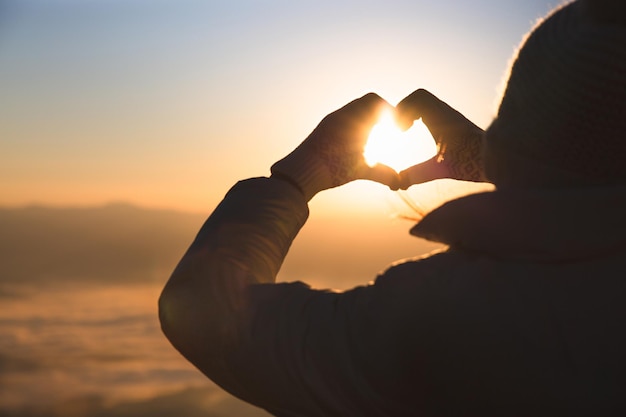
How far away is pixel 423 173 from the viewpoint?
266 centimetres

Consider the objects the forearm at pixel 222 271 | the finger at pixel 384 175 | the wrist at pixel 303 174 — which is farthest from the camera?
the finger at pixel 384 175

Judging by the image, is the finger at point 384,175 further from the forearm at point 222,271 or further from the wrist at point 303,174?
the forearm at point 222,271

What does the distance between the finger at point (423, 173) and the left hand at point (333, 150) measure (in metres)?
0.25

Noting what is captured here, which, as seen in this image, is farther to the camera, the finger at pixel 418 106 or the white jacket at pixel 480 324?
the finger at pixel 418 106

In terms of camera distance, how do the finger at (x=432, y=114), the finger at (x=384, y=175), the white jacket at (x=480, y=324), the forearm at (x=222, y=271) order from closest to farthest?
1. the white jacket at (x=480, y=324)
2. the forearm at (x=222, y=271)
3. the finger at (x=384, y=175)
4. the finger at (x=432, y=114)

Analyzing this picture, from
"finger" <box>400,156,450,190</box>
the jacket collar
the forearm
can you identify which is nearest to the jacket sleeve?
the forearm

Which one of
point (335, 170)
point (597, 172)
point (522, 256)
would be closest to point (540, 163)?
point (597, 172)

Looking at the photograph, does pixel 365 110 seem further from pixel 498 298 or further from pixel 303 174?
pixel 498 298

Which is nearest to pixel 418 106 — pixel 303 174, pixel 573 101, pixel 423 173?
pixel 423 173

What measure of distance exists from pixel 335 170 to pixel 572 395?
39.3 inches

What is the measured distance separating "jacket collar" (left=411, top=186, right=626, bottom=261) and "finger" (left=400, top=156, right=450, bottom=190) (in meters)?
0.83

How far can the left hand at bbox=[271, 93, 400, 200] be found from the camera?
7.68ft

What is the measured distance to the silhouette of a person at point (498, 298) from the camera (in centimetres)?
169

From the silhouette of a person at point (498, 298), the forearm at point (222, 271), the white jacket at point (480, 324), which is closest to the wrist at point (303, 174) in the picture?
the forearm at point (222, 271)
